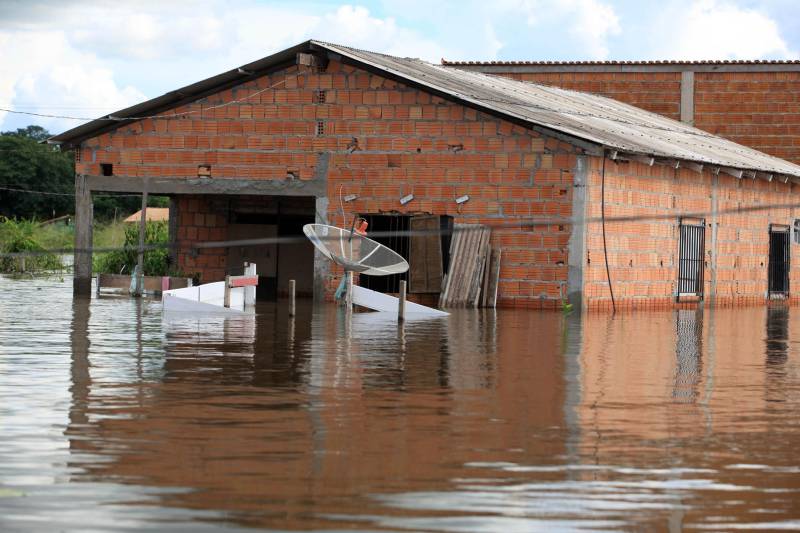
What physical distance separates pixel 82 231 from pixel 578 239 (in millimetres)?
11231

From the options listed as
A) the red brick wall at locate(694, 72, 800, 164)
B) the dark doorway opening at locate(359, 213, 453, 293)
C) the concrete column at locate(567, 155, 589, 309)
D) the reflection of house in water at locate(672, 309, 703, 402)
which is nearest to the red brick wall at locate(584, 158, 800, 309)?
the concrete column at locate(567, 155, 589, 309)

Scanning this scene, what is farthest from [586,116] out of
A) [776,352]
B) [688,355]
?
[688,355]

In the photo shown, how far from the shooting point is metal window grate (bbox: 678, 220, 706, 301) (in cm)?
3391

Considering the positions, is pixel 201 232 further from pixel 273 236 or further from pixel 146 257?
pixel 146 257

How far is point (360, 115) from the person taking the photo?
31078 mm

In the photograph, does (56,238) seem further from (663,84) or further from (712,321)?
(712,321)

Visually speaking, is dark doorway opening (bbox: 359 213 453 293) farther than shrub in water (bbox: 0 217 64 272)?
No

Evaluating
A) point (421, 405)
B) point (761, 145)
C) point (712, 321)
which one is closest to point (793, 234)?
point (761, 145)

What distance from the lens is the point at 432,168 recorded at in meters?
30.5

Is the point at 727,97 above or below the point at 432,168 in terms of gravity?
above

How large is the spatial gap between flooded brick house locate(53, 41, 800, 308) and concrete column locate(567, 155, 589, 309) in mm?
25

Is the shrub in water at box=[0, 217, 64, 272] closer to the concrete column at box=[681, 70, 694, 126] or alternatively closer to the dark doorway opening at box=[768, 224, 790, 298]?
the concrete column at box=[681, 70, 694, 126]

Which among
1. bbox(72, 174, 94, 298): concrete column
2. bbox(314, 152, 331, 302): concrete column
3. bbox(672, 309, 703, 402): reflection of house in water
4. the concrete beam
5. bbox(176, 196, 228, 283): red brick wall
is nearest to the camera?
bbox(672, 309, 703, 402): reflection of house in water

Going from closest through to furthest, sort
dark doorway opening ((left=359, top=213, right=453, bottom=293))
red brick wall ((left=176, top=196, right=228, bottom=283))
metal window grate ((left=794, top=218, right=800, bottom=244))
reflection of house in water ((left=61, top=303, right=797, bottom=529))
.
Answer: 1. reflection of house in water ((left=61, top=303, right=797, bottom=529))
2. dark doorway opening ((left=359, top=213, right=453, bottom=293))
3. red brick wall ((left=176, top=196, right=228, bottom=283))
4. metal window grate ((left=794, top=218, right=800, bottom=244))
